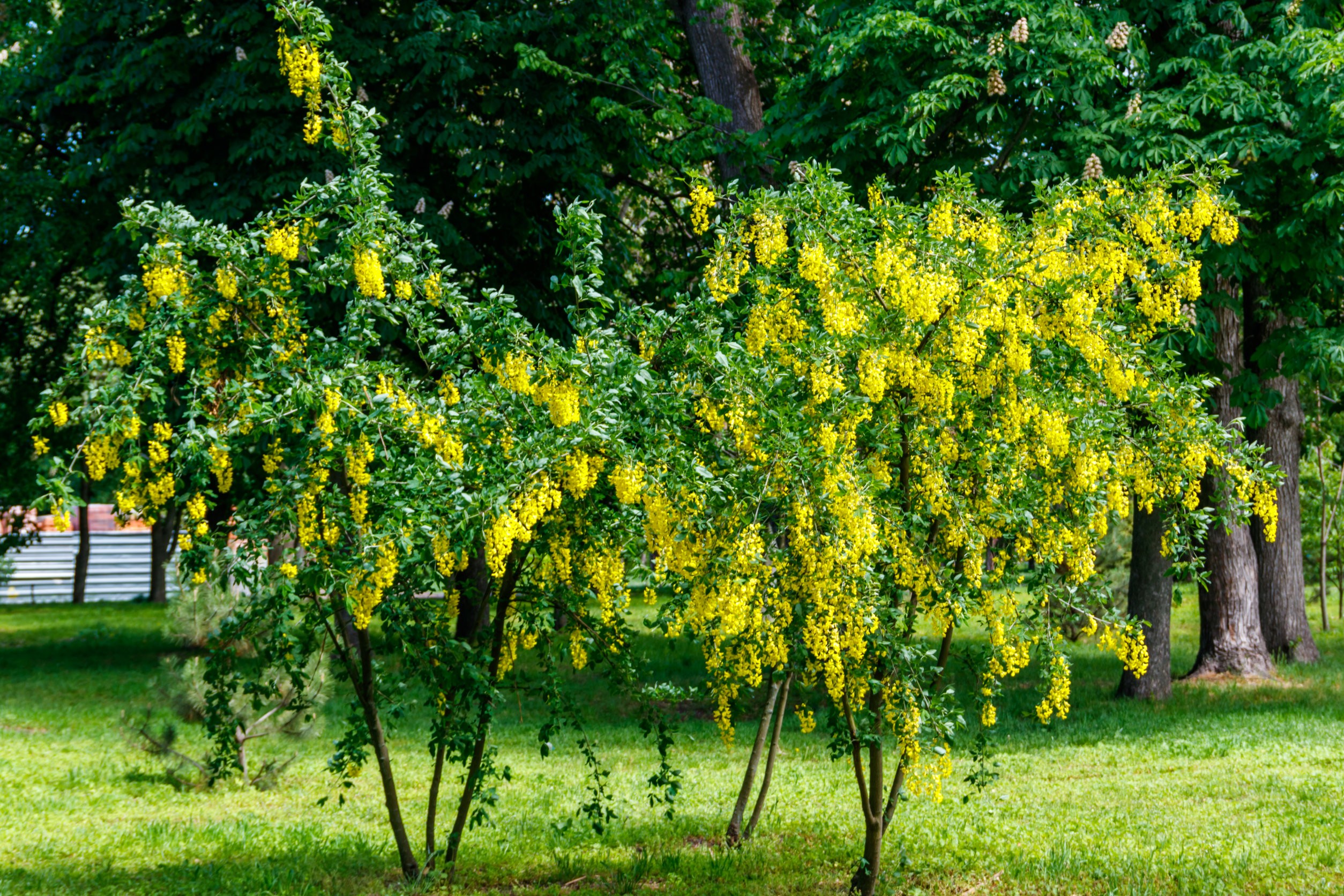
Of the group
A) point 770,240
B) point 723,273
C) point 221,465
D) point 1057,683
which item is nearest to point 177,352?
point 221,465

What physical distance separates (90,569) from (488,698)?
1104 inches

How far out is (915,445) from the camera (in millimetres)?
5160

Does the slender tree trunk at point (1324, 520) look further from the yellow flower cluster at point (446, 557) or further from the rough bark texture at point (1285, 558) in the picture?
the yellow flower cluster at point (446, 557)

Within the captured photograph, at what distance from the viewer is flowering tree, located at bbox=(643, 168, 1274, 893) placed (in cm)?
467

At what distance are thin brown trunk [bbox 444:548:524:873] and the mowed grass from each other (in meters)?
0.20

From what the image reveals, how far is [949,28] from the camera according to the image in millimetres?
9625

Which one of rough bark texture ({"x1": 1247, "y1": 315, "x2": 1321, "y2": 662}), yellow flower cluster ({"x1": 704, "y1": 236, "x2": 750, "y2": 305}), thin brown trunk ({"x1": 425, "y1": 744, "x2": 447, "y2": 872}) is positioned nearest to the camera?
yellow flower cluster ({"x1": 704, "y1": 236, "x2": 750, "y2": 305})

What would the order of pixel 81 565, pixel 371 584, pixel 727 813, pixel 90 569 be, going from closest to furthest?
pixel 371 584, pixel 727 813, pixel 81 565, pixel 90 569

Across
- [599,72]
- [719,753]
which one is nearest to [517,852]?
[719,753]

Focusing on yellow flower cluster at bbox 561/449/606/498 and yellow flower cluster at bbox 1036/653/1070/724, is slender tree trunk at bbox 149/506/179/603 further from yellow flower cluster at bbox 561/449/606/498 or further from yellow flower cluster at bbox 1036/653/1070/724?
yellow flower cluster at bbox 1036/653/1070/724

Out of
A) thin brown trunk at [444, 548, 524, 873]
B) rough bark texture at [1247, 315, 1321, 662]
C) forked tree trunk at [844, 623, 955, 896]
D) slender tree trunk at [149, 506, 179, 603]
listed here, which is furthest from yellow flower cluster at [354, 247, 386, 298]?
slender tree trunk at [149, 506, 179, 603]

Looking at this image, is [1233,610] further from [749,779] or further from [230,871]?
[230,871]

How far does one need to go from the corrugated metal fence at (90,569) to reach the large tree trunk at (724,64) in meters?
22.0

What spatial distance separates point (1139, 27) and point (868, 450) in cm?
699
